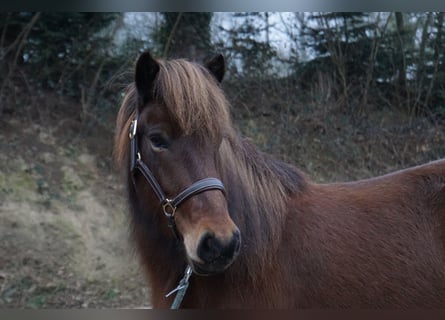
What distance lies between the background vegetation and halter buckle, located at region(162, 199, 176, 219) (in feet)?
7.03

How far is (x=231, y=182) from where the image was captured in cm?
173

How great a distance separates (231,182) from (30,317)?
118cm

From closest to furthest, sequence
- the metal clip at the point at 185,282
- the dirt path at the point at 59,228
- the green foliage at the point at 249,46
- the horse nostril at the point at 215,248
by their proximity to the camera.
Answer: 1. the horse nostril at the point at 215,248
2. the metal clip at the point at 185,282
3. the dirt path at the point at 59,228
4. the green foliage at the point at 249,46

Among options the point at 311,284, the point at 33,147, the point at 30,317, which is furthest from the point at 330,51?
the point at 30,317

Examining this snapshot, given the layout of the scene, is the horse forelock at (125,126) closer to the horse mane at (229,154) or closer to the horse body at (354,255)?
the horse mane at (229,154)

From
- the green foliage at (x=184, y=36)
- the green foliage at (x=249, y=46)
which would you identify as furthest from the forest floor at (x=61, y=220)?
the green foliage at (x=249, y=46)

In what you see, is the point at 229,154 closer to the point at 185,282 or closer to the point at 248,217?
the point at 248,217

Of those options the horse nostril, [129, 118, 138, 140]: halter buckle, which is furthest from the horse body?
[129, 118, 138, 140]: halter buckle

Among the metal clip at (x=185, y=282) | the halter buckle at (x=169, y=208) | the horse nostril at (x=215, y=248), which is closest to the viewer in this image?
the horse nostril at (x=215, y=248)

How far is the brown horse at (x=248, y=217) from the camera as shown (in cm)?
160

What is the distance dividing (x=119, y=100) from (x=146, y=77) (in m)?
2.99

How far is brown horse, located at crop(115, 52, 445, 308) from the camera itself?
160 cm

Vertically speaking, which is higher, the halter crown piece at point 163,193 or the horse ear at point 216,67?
the horse ear at point 216,67

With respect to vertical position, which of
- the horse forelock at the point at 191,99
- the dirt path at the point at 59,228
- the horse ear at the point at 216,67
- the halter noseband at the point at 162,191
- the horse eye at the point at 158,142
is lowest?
the dirt path at the point at 59,228
